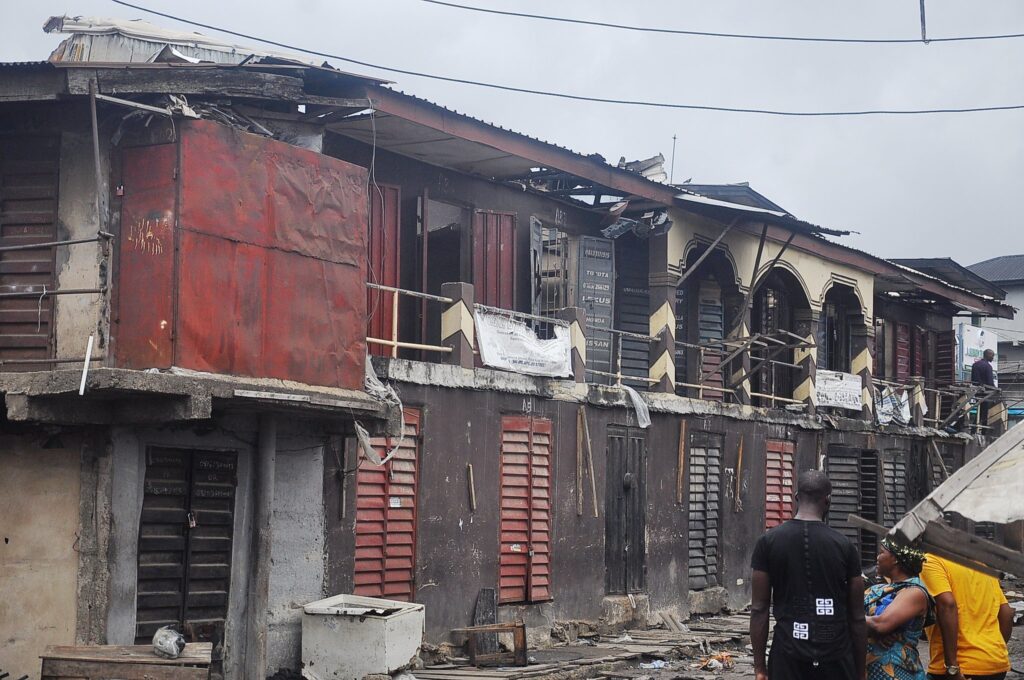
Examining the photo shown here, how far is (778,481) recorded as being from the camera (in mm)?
22359

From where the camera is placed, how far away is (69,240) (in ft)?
36.5

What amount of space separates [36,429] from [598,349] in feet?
30.2

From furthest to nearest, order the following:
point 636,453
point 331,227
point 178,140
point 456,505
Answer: point 636,453 < point 456,505 < point 331,227 < point 178,140

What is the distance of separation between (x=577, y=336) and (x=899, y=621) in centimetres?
1070

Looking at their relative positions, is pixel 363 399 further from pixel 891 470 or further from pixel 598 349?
pixel 891 470

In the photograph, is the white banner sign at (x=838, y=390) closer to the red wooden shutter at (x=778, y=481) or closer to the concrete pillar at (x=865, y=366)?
the concrete pillar at (x=865, y=366)

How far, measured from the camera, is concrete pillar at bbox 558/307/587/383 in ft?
55.9

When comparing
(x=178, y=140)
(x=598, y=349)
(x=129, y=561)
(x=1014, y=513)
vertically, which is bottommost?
(x=129, y=561)

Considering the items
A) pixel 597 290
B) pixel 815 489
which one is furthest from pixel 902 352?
pixel 815 489

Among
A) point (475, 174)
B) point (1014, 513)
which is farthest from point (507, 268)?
point (1014, 513)

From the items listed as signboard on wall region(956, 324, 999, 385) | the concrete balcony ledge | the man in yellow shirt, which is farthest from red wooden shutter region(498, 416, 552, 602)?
signboard on wall region(956, 324, 999, 385)

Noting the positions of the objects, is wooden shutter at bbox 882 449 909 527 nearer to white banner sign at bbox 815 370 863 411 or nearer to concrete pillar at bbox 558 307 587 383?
white banner sign at bbox 815 370 863 411

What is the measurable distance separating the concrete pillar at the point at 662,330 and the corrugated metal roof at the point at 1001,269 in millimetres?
38088

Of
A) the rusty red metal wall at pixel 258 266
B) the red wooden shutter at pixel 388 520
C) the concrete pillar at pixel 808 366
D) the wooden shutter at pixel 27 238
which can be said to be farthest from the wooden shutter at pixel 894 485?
the wooden shutter at pixel 27 238
